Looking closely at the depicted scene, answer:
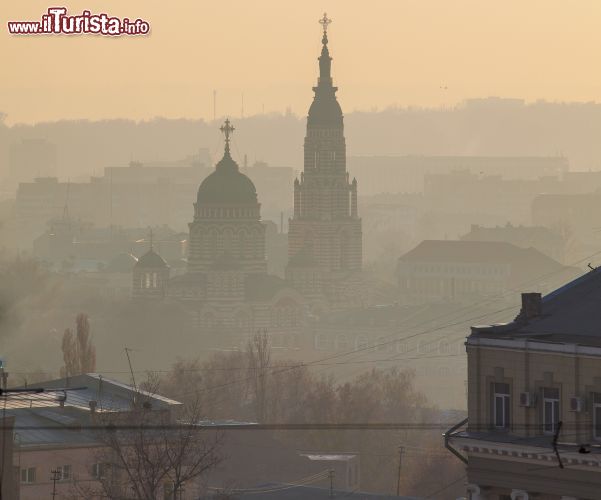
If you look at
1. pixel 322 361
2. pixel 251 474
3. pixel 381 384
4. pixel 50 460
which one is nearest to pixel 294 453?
pixel 251 474

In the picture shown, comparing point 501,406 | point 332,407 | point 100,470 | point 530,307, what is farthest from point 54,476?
point 332,407

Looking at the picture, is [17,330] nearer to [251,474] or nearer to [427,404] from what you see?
[427,404]

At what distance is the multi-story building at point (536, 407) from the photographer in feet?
139

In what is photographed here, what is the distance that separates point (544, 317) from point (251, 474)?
1451 inches

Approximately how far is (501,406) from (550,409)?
1089 millimetres

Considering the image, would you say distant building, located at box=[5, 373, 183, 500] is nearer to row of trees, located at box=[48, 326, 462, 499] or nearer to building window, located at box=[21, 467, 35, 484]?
building window, located at box=[21, 467, 35, 484]

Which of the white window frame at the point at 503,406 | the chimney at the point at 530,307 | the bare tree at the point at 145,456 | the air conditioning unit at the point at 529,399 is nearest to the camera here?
the air conditioning unit at the point at 529,399

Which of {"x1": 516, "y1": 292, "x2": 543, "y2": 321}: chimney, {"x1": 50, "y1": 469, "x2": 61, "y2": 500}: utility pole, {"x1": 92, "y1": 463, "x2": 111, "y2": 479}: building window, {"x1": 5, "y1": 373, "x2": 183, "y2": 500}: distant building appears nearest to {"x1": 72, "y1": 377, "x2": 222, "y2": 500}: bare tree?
{"x1": 92, "y1": 463, "x2": 111, "y2": 479}: building window

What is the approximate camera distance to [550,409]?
43688mm

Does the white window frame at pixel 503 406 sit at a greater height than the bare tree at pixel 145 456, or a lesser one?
greater

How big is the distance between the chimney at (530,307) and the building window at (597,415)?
3156 mm

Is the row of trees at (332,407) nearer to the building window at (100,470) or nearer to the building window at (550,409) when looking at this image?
the building window at (100,470)

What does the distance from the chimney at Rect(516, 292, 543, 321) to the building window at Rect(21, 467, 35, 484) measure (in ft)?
79.4

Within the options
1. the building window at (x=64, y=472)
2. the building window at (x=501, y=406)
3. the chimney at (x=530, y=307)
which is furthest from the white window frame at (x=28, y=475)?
the building window at (x=501, y=406)
